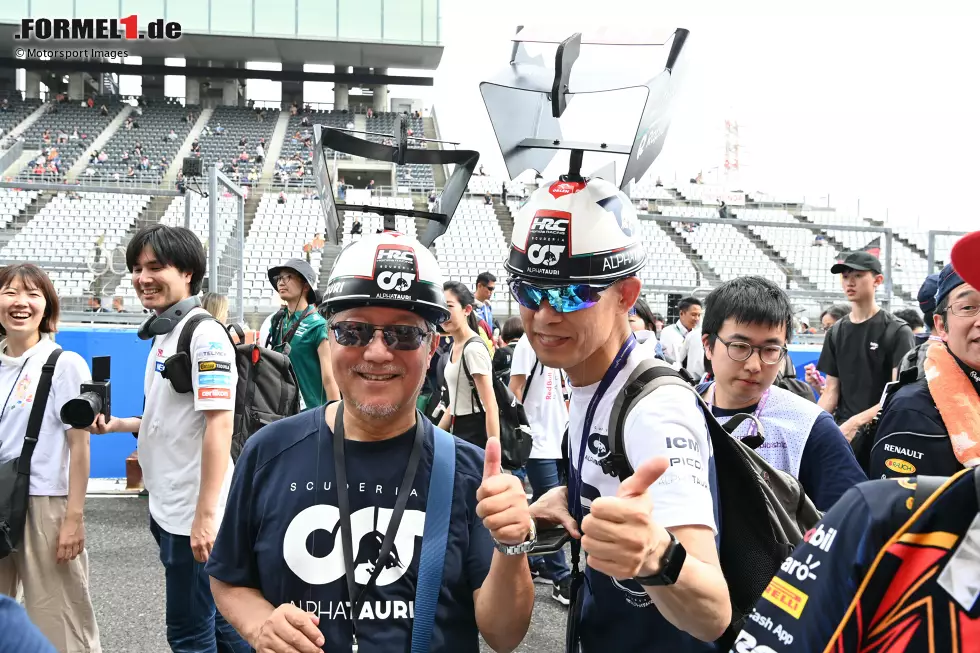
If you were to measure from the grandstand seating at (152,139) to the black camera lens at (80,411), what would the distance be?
30151 millimetres

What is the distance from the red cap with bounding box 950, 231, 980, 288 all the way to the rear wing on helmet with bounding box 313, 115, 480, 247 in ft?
5.24

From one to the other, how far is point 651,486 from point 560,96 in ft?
3.59

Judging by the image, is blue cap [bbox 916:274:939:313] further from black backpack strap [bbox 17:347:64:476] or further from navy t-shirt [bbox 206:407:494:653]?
black backpack strap [bbox 17:347:64:476]

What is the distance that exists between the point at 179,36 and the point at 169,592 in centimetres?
3875

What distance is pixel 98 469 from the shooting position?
7699 mm

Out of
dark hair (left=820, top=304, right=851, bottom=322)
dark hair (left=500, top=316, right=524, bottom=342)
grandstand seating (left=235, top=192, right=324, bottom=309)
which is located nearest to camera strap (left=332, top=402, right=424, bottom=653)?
dark hair (left=500, top=316, right=524, bottom=342)

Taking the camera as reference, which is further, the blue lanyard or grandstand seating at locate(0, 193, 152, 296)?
grandstand seating at locate(0, 193, 152, 296)

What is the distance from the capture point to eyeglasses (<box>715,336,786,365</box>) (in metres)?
2.52

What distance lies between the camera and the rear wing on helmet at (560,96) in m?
1.92

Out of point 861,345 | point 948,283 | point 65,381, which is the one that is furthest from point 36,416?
point 861,345

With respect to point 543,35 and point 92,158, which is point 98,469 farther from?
point 92,158

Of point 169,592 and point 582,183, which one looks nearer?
point 582,183

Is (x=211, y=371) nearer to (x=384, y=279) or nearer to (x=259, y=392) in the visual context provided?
(x=259, y=392)

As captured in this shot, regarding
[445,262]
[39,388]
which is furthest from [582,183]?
[445,262]
